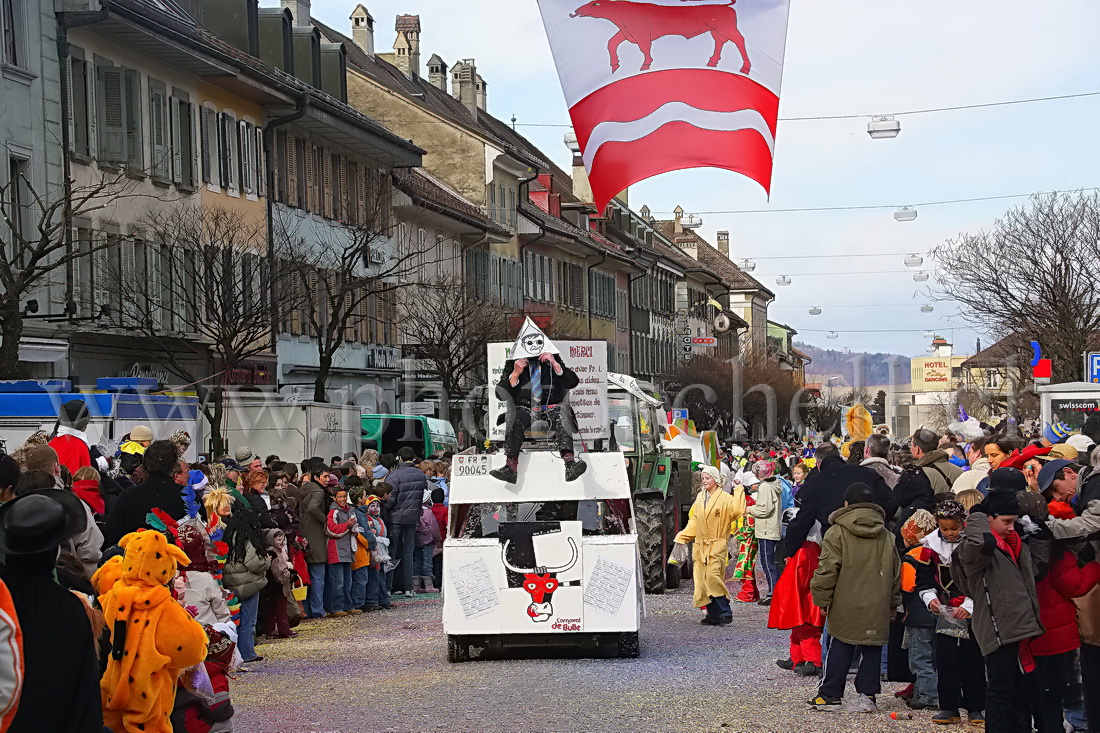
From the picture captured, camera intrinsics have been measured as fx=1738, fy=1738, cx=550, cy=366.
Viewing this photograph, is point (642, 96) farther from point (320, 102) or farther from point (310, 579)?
point (320, 102)

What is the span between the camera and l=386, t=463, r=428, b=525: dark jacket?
21750mm

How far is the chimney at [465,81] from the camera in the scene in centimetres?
7231

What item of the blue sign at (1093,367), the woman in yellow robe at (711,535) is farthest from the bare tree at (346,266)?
the woman in yellow robe at (711,535)

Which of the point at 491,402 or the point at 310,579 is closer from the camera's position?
the point at 310,579

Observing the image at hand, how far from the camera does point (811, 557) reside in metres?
13.2

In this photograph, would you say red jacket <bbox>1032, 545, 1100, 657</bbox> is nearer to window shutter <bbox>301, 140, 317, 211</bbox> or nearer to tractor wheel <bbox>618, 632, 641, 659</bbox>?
tractor wheel <bbox>618, 632, 641, 659</bbox>

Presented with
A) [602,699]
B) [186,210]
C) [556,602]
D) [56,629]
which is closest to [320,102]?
[186,210]

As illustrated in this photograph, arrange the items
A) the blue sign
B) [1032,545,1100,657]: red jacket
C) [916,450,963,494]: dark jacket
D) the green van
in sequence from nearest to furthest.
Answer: [1032,545,1100,657]: red jacket, [916,450,963,494]: dark jacket, the blue sign, the green van

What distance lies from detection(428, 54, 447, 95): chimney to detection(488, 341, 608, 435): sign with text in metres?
47.2

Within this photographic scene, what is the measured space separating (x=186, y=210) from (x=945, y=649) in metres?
23.6

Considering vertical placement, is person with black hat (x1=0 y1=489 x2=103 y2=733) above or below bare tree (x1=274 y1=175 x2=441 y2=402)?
below

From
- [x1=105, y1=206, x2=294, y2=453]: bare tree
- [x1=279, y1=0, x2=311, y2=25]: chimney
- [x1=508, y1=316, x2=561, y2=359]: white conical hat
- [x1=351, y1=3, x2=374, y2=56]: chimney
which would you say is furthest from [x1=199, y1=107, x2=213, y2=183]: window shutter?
[x1=351, y1=3, x2=374, y2=56]: chimney

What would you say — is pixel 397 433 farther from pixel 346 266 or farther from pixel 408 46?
pixel 408 46

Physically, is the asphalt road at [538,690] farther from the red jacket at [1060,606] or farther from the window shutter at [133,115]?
the window shutter at [133,115]
